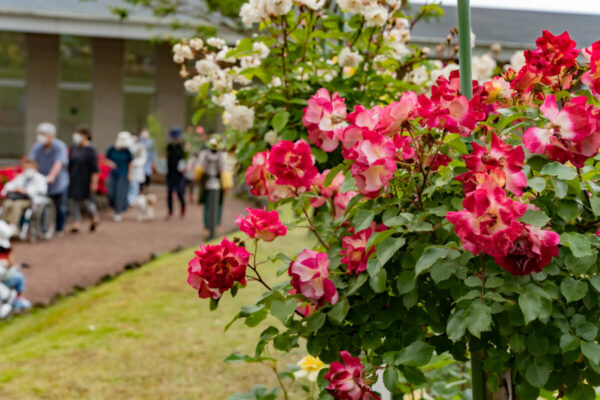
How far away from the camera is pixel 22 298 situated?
651 cm

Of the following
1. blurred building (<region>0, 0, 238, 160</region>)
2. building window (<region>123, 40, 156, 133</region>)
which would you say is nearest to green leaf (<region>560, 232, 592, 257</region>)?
blurred building (<region>0, 0, 238, 160</region>)

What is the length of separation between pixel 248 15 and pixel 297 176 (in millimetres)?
1283

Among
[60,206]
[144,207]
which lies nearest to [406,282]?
[60,206]

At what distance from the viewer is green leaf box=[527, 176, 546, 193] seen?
1.41 metres

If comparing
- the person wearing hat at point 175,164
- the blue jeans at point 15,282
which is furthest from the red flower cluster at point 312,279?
the person wearing hat at point 175,164

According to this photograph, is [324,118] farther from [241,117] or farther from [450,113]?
[241,117]

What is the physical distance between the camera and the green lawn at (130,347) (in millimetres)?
4102

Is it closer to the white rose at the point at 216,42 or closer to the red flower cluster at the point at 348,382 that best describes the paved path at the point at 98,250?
the white rose at the point at 216,42

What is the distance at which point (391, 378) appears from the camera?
152 centimetres

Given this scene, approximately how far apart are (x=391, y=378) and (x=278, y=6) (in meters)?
1.49

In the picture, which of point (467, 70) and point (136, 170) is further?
point (136, 170)

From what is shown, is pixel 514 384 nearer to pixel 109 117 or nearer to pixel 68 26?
pixel 68 26

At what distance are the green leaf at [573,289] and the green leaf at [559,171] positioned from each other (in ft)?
0.67

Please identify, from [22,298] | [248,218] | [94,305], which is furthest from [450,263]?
[22,298]
